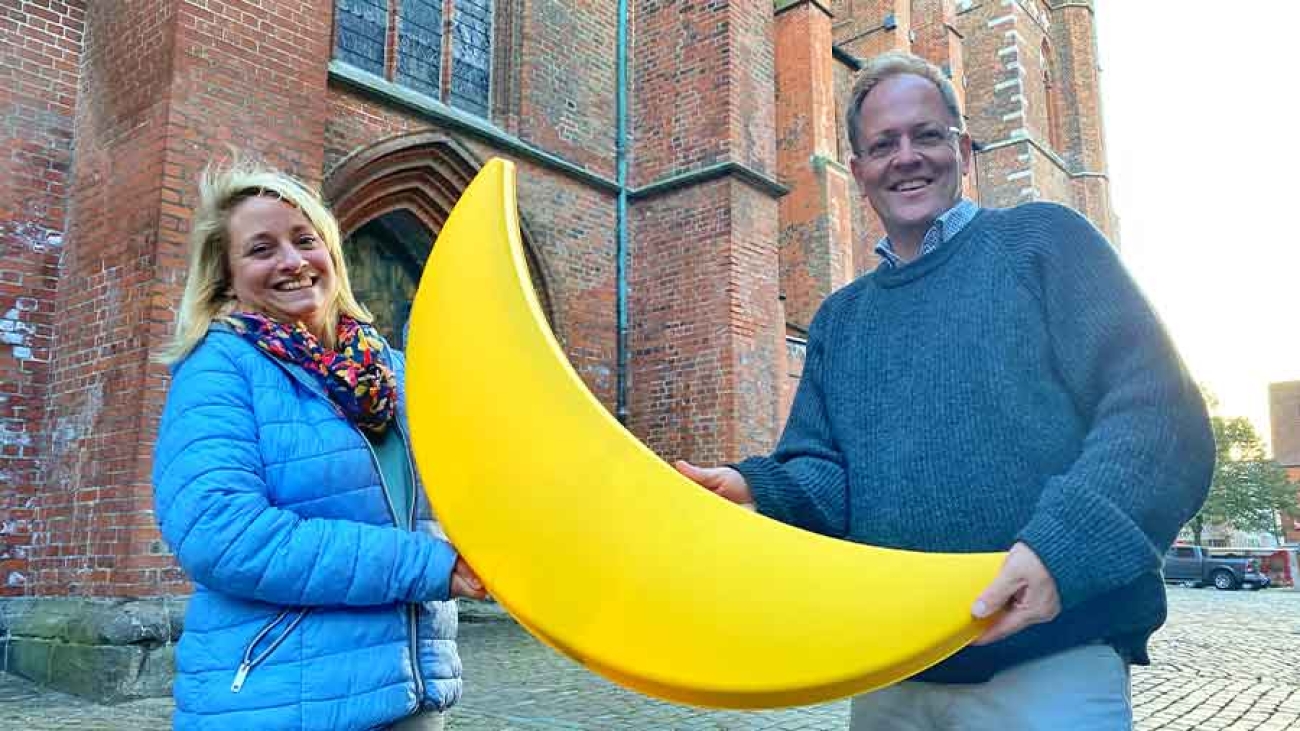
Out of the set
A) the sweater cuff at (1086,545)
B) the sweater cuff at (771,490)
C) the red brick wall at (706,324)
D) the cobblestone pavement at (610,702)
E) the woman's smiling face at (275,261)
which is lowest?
the cobblestone pavement at (610,702)

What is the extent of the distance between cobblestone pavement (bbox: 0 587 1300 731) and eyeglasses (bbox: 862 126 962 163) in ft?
12.6

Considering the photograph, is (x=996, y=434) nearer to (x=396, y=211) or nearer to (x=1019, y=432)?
(x=1019, y=432)

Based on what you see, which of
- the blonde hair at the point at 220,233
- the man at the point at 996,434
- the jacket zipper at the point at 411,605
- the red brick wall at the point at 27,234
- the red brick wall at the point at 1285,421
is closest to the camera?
the man at the point at 996,434

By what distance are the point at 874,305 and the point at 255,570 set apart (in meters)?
1.23

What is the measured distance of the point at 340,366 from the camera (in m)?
1.61

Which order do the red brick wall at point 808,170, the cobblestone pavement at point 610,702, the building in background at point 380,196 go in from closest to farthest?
1. the cobblestone pavement at point 610,702
2. the building in background at point 380,196
3. the red brick wall at point 808,170

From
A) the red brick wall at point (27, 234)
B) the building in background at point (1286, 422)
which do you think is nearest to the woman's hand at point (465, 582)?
the red brick wall at point (27, 234)

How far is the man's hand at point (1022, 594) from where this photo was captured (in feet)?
3.76

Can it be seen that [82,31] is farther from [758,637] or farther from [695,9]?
[758,637]

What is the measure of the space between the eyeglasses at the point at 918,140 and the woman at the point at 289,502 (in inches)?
41.5

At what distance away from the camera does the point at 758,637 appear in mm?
1073

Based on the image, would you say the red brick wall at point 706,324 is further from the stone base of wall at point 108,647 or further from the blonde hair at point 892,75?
the blonde hair at point 892,75

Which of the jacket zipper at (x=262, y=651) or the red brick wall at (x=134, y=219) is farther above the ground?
the red brick wall at (x=134, y=219)

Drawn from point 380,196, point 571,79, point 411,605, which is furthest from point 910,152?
point 571,79
